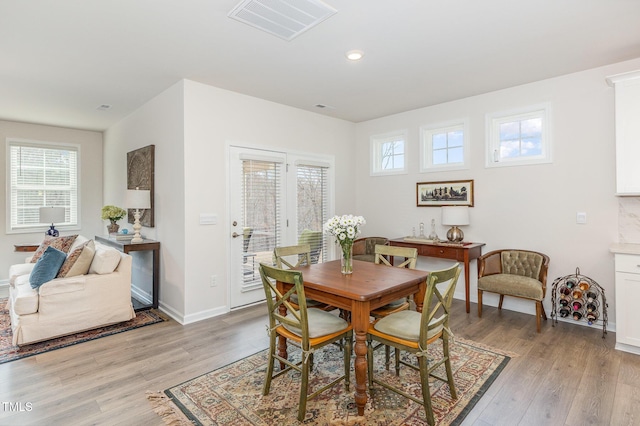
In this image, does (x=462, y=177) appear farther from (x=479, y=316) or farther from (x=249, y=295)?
(x=249, y=295)

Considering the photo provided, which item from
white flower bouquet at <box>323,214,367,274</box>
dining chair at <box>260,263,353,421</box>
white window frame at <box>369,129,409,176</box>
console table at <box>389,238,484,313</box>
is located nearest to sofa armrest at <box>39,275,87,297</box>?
dining chair at <box>260,263,353,421</box>

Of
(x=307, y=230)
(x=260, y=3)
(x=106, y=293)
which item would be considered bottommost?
(x=106, y=293)

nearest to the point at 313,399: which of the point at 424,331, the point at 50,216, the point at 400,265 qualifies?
the point at 424,331

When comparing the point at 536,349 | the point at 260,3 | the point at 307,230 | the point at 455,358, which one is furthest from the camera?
the point at 307,230

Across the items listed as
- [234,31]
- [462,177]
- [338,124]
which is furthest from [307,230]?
[234,31]

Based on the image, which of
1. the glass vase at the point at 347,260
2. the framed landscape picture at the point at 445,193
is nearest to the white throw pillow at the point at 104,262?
the glass vase at the point at 347,260

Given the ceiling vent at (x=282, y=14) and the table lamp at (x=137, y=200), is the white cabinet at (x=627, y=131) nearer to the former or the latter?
the ceiling vent at (x=282, y=14)

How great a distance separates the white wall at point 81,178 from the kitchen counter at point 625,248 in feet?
24.9

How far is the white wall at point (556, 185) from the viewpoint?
3.47 m

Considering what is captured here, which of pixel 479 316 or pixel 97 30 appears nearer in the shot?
pixel 97 30

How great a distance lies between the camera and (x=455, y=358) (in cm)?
283

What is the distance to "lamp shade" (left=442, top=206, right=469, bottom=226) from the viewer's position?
4.29m

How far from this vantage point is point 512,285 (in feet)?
11.8

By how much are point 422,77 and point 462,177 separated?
1.55m
